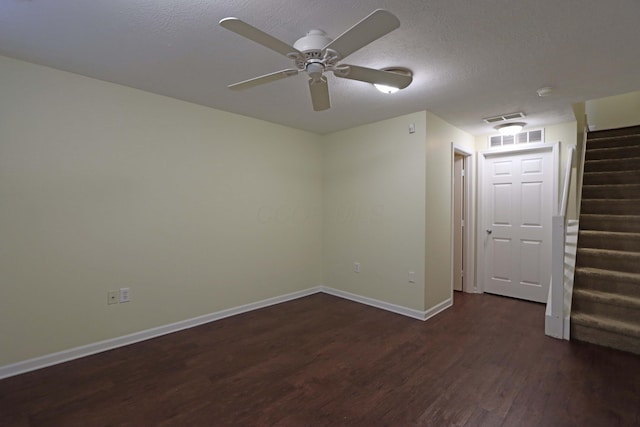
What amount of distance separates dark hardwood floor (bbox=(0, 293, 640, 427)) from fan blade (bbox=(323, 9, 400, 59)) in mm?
2113

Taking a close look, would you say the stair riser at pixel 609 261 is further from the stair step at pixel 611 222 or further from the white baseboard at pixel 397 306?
the white baseboard at pixel 397 306

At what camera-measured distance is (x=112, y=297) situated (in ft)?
8.97

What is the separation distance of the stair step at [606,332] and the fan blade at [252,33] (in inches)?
136

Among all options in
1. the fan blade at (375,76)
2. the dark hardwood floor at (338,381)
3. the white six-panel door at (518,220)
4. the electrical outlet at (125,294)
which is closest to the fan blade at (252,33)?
the fan blade at (375,76)

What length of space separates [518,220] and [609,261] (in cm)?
107

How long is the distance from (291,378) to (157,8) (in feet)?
8.30

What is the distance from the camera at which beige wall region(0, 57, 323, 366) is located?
91.8 inches

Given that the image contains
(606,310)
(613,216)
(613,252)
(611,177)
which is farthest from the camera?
(611,177)

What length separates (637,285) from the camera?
2.95m

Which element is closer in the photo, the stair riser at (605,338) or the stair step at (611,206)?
the stair riser at (605,338)

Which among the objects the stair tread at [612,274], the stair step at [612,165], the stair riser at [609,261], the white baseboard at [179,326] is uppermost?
the stair step at [612,165]

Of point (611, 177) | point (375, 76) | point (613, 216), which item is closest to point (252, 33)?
point (375, 76)

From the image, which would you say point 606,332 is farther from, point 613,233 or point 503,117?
point 503,117

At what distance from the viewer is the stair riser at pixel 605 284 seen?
2.97 metres
